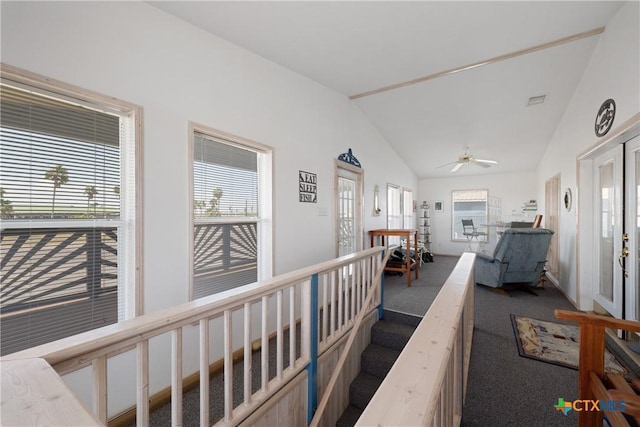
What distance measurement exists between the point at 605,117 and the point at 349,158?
9.43 feet

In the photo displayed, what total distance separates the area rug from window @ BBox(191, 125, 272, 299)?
2669 millimetres

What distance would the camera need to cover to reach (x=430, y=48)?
9.37ft

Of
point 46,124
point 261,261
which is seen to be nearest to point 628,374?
point 261,261

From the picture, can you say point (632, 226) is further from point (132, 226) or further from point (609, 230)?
point (132, 226)

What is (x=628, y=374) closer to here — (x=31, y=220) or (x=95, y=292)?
(x=95, y=292)

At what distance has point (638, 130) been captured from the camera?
2.35 m

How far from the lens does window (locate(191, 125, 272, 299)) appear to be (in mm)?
2289

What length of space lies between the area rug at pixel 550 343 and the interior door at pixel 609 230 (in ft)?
1.63

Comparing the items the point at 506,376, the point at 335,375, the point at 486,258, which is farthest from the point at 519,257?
the point at 335,375

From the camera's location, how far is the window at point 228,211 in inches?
90.1

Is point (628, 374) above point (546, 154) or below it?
below

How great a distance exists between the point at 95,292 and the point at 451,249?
8400mm

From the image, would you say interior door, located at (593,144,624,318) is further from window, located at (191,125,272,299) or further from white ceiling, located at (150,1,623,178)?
window, located at (191,125,272,299)

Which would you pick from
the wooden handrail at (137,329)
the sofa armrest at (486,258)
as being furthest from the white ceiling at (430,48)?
the sofa armrest at (486,258)
